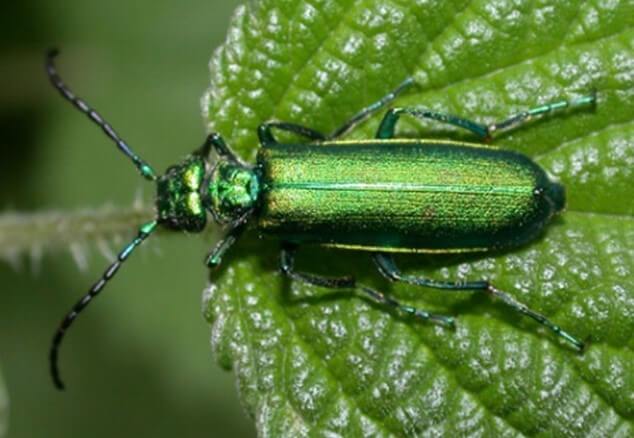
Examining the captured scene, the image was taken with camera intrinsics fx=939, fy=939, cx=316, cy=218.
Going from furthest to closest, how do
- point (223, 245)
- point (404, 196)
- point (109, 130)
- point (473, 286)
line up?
point (109, 130) < point (223, 245) < point (404, 196) < point (473, 286)

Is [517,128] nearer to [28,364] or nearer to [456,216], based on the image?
[456,216]

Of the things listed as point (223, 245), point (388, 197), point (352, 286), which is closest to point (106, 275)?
point (223, 245)

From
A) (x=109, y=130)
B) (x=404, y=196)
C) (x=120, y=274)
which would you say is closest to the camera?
(x=404, y=196)

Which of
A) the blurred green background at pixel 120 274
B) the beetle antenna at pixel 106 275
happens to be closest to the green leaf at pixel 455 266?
the beetle antenna at pixel 106 275

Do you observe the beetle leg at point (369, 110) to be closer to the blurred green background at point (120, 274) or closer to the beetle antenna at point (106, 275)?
the beetle antenna at point (106, 275)

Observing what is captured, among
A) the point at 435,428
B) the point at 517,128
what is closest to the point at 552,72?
the point at 517,128

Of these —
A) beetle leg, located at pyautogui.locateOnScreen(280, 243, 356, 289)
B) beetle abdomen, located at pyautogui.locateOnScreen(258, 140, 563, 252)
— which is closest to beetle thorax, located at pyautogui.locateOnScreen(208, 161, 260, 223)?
beetle abdomen, located at pyautogui.locateOnScreen(258, 140, 563, 252)

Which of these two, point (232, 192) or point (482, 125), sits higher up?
point (482, 125)

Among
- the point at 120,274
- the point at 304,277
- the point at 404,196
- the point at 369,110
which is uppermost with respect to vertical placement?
the point at 369,110

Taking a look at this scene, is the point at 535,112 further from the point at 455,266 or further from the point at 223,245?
the point at 223,245
